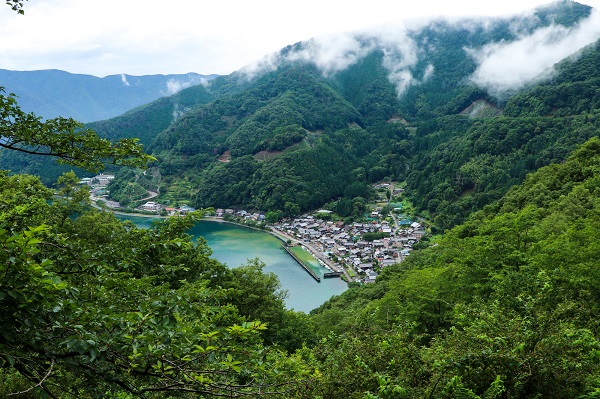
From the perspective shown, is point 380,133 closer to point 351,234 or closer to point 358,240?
point 351,234

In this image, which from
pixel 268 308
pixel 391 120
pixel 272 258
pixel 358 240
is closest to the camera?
pixel 268 308

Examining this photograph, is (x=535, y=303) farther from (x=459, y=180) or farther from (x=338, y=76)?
(x=338, y=76)

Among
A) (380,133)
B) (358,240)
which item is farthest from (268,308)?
(380,133)

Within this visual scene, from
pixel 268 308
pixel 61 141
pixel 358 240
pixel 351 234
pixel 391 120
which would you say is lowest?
pixel 351 234

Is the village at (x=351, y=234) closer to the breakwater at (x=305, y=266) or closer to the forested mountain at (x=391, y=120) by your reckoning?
the breakwater at (x=305, y=266)

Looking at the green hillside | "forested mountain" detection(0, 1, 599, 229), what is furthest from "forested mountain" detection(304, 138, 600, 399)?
"forested mountain" detection(0, 1, 599, 229)

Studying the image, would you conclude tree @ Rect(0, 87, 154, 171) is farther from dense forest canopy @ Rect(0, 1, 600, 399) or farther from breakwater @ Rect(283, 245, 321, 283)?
breakwater @ Rect(283, 245, 321, 283)
